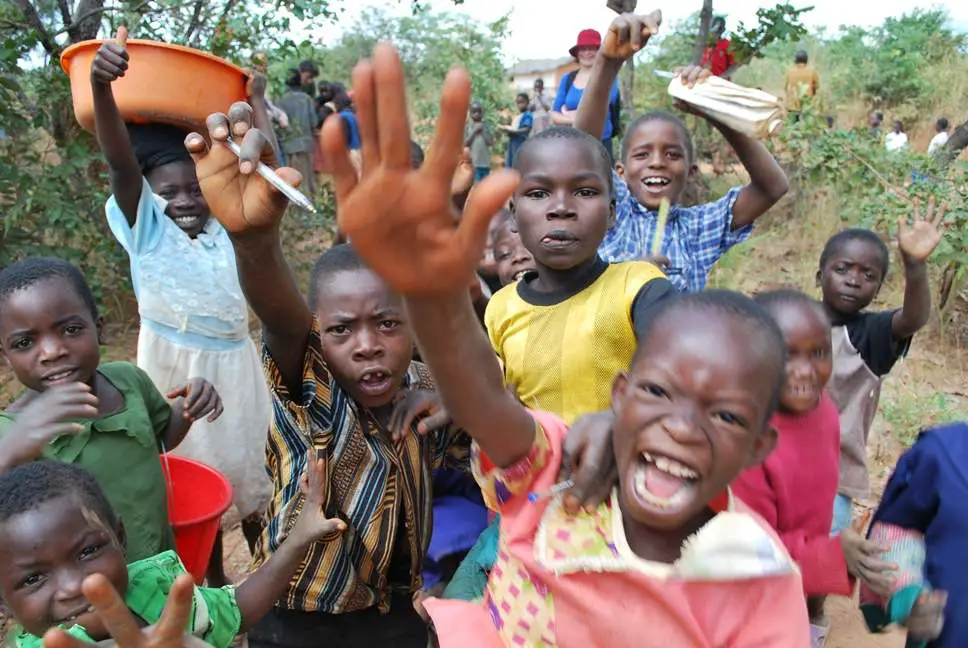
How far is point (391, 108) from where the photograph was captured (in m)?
0.80

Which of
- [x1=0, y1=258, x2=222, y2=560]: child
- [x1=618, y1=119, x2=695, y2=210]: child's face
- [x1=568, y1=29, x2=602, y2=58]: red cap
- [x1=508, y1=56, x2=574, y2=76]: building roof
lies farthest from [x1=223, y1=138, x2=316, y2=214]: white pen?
[x1=508, y1=56, x2=574, y2=76]: building roof

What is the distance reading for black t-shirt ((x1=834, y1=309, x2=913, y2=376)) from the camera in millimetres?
2783

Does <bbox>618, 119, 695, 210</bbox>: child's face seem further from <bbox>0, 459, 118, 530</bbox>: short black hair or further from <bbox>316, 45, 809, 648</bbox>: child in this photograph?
<bbox>0, 459, 118, 530</bbox>: short black hair

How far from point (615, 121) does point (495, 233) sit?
2.81 meters

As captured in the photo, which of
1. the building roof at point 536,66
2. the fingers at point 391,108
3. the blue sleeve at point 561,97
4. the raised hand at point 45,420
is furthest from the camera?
the building roof at point 536,66

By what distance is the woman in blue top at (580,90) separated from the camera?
5172mm

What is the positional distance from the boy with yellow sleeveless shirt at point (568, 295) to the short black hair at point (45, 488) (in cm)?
89

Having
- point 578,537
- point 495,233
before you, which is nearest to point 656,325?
point 578,537

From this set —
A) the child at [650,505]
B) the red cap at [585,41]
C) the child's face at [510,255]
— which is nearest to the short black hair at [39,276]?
the child at [650,505]

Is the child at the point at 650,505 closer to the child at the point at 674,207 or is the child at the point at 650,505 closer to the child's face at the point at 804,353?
the child's face at the point at 804,353

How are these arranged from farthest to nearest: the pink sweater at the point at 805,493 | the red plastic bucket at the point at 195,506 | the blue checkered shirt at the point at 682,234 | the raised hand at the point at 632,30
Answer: the blue checkered shirt at the point at 682,234 < the raised hand at the point at 632,30 < the red plastic bucket at the point at 195,506 < the pink sweater at the point at 805,493

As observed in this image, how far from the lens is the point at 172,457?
2.09m

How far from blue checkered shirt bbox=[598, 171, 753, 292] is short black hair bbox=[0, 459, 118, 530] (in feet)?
5.62

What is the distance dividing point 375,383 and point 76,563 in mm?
638
